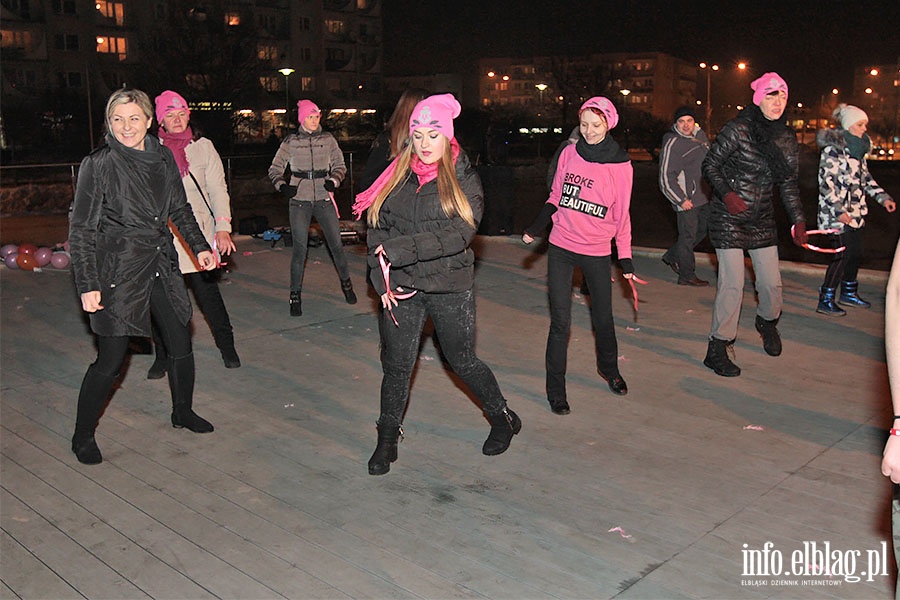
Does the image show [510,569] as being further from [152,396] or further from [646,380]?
[152,396]

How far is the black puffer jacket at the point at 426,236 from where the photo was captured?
15.2ft

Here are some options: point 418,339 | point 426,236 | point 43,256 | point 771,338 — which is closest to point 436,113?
point 426,236

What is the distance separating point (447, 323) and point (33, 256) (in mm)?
8374

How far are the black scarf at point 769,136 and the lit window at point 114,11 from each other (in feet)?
209

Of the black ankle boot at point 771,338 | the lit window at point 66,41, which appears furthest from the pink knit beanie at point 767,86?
the lit window at point 66,41

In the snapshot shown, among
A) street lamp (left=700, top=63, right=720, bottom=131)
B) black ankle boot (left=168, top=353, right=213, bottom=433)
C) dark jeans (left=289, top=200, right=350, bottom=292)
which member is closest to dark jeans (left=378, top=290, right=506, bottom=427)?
black ankle boot (left=168, top=353, right=213, bottom=433)

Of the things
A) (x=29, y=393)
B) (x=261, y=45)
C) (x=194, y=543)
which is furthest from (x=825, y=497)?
(x=261, y=45)

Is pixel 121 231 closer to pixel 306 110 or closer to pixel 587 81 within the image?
pixel 306 110

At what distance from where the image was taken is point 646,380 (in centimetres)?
675

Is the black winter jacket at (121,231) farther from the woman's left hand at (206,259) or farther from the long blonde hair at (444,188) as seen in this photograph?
the long blonde hair at (444,188)

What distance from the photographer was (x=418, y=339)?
4.94m

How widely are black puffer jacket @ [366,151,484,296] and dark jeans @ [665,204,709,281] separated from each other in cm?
591

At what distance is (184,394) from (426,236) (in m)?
2.10

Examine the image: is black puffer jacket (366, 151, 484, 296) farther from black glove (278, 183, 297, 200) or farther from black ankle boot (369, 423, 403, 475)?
black glove (278, 183, 297, 200)
